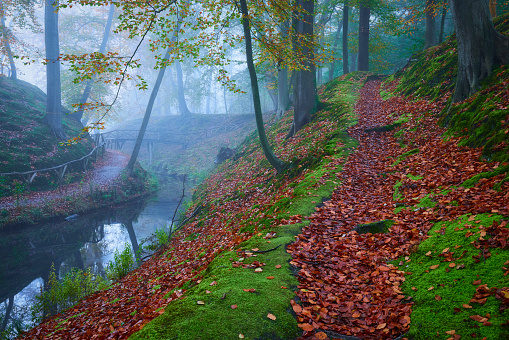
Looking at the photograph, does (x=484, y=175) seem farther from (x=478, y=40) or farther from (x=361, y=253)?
(x=478, y=40)

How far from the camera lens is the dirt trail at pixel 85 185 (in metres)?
12.2

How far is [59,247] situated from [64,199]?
3.71 meters

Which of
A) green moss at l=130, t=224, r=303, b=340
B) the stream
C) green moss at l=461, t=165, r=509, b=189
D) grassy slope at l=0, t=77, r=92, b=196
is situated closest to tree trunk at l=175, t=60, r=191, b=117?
grassy slope at l=0, t=77, r=92, b=196

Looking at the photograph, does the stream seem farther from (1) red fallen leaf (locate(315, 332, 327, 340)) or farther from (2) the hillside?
(1) red fallen leaf (locate(315, 332, 327, 340))

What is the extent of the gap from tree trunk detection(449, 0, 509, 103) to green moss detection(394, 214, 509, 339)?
5.30 m

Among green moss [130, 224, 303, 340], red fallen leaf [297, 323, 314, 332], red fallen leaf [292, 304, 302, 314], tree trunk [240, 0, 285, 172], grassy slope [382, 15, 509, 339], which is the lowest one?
red fallen leaf [297, 323, 314, 332]

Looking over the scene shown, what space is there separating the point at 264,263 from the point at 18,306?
7.45m

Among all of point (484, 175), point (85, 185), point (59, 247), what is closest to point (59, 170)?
point (85, 185)

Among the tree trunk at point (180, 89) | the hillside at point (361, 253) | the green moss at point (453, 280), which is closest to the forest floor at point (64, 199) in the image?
the hillside at point (361, 253)

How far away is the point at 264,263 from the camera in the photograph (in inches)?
140

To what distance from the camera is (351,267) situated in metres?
3.54

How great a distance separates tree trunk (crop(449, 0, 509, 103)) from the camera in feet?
22.0

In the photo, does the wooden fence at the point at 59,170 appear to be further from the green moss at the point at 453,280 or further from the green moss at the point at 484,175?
the green moss at the point at 484,175

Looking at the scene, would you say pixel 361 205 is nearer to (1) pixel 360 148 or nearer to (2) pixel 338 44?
(1) pixel 360 148
